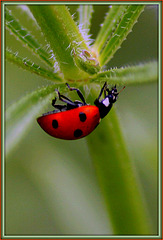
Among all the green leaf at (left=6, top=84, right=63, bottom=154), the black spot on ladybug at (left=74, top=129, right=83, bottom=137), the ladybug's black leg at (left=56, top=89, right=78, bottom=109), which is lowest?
the black spot on ladybug at (left=74, top=129, right=83, bottom=137)

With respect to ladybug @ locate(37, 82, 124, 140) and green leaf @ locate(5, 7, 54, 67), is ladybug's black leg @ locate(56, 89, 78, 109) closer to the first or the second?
ladybug @ locate(37, 82, 124, 140)

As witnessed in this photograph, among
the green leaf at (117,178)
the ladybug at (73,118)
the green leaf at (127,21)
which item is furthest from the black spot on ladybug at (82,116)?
the green leaf at (127,21)

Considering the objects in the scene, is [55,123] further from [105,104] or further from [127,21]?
[127,21]

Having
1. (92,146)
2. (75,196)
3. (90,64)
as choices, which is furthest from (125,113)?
(90,64)

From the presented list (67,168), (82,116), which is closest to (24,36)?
(82,116)

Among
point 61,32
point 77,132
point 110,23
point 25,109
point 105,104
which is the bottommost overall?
point 77,132

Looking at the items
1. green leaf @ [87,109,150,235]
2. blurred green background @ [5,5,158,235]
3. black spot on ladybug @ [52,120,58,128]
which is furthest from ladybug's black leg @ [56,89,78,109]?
blurred green background @ [5,5,158,235]
